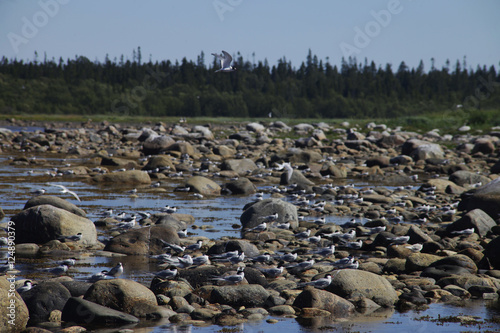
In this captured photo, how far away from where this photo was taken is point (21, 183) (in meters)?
24.9

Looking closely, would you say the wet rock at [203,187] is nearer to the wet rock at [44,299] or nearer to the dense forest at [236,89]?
the wet rock at [44,299]

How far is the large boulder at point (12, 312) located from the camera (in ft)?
→ 25.1

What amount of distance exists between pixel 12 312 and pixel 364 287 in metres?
5.73

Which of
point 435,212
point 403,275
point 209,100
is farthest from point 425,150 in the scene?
point 209,100

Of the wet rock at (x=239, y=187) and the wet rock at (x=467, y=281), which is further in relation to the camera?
the wet rock at (x=239, y=187)

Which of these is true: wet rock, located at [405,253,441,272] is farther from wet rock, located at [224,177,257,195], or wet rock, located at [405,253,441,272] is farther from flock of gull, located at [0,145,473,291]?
wet rock, located at [224,177,257,195]

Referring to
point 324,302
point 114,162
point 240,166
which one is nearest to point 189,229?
point 324,302

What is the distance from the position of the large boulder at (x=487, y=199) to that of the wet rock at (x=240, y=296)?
10838 millimetres

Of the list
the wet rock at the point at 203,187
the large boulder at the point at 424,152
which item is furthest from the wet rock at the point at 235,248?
the large boulder at the point at 424,152

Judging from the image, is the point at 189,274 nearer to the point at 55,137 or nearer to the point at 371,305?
the point at 371,305

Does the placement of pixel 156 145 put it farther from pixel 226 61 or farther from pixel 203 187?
pixel 226 61

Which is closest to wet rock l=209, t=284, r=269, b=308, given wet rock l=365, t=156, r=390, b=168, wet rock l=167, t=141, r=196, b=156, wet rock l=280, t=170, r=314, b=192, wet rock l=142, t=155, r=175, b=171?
wet rock l=280, t=170, r=314, b=192

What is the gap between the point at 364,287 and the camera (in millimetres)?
9781

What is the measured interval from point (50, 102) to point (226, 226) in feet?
412
